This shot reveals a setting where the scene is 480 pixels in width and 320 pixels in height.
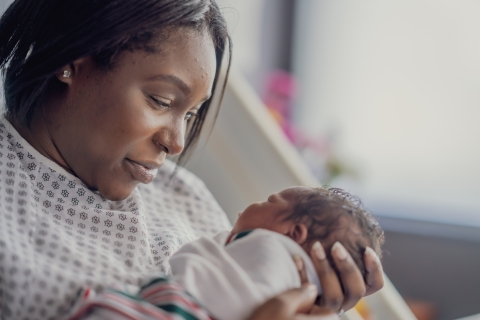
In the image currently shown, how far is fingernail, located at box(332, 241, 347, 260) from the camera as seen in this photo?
904mm

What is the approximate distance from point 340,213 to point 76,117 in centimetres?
51

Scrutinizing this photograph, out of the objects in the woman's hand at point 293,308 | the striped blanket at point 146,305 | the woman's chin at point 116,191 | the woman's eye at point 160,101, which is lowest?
the woman's hand at point 293,308

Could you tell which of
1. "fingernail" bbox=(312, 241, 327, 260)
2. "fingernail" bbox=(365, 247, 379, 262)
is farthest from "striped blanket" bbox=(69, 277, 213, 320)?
"fingernail" bbox=(365, 247, 379, 262)

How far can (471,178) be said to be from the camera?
116 inches

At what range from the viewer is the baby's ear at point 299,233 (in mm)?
940

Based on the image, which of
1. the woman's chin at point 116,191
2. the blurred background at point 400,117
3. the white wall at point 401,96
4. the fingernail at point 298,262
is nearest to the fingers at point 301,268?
the fingernail at point 298,262

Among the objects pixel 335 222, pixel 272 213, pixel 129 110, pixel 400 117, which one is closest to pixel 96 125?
pixel 129 110

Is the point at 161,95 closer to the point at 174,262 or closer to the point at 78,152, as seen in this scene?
the point at 78,152

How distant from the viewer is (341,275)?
36.8 inches

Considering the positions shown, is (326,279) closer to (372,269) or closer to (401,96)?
(372,269)

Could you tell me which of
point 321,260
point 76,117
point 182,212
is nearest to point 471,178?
point 182,212

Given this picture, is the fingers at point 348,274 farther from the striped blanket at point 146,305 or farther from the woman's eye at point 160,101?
the woman's eye at point 160,101

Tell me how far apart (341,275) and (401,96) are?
247 centimetres

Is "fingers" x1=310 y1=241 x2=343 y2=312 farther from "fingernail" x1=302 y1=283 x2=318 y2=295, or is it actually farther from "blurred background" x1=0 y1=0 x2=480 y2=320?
"blurred background" x1=0 y1=0 x2=480 y2=320
